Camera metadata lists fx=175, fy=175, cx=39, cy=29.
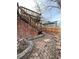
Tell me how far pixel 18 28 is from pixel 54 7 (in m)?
0.41

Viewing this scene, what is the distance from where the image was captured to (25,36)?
166 centimetres

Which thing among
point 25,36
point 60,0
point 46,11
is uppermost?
point 60,0

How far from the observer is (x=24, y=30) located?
1.66 meters

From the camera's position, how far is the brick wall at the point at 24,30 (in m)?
1.63

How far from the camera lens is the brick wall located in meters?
1.63
